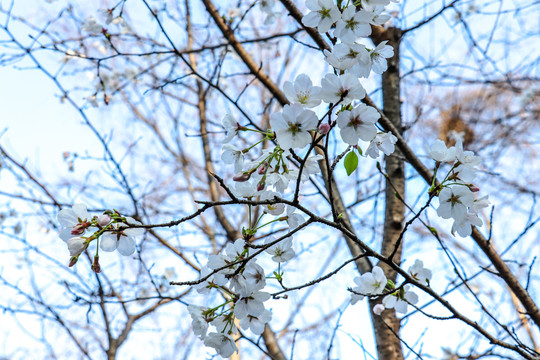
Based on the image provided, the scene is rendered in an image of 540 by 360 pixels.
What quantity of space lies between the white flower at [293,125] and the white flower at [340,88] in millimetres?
53

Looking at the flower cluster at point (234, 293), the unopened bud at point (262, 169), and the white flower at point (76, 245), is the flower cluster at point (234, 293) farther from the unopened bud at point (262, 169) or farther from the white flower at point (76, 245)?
the white flower at point (76, 245)

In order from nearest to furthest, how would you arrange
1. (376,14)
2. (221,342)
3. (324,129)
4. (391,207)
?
(324,129) → (376,14) → (221,342) → (391,207)

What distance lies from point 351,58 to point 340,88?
0.09 m

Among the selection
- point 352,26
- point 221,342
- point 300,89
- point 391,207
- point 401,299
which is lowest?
point 221,342

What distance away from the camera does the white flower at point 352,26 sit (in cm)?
87

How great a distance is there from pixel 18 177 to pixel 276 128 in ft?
9.09

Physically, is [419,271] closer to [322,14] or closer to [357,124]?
[357,124]

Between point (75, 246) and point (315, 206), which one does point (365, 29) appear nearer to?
point (75, 246)

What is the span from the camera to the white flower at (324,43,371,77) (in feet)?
2.82

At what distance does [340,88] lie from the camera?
2.70 feet

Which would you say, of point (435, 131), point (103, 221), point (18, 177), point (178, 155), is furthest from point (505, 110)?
point (103, 221)

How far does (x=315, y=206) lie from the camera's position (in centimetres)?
512

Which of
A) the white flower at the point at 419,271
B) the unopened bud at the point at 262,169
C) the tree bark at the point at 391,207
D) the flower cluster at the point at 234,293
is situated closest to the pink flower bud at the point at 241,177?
the unopened bud at the point at 262,169

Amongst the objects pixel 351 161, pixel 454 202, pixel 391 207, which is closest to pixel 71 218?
pixel 351 161
